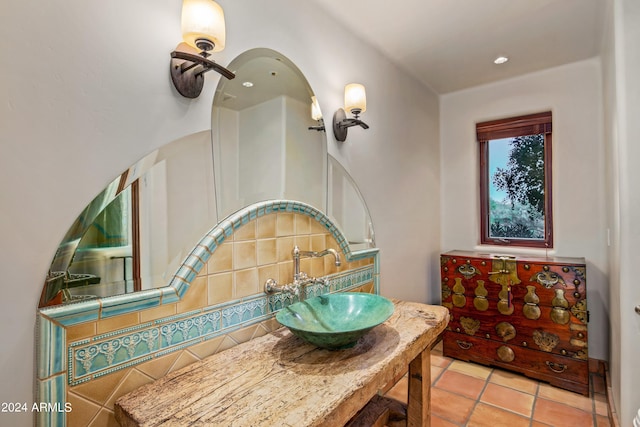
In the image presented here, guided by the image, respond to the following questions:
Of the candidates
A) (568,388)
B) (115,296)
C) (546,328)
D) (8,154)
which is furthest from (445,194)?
(8,154)

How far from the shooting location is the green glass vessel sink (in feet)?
4.23

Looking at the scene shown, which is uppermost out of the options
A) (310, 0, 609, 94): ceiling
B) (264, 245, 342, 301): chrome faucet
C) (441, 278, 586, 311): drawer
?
(310, 0, 609, 94): ceiling

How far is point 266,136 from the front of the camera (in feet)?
5.06

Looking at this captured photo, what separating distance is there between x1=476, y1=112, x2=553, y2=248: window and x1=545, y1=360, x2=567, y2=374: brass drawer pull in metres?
0.99

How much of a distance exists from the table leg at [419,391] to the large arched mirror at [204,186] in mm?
863

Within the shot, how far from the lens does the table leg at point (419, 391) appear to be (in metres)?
1.62

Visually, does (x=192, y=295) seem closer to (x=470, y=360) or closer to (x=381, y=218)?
(x=381, y=218)

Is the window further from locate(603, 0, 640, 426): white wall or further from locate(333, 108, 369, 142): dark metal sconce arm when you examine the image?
locate(333, 108, 369, 142): dark metal sconce arm

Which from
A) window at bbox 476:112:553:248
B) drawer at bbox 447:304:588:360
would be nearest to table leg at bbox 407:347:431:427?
drawer at bbox 447:304:588:360

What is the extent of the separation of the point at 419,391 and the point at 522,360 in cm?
135

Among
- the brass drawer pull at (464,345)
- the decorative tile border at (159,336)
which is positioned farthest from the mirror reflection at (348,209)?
the brass drawer pull at (464,345)

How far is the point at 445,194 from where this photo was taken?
3.32 meters

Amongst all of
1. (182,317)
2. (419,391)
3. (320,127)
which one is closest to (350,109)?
(320,127)

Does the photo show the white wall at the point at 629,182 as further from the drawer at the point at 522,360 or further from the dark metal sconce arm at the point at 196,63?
the dark metal sconce arm at the point at 196,63
